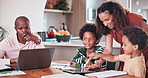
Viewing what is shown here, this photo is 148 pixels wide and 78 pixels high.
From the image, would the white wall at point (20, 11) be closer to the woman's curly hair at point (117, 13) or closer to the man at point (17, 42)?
the man at point (17, 42)

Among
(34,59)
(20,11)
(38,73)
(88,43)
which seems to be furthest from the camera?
(20,11)

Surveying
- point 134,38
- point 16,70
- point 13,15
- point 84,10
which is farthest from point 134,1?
point 16,70

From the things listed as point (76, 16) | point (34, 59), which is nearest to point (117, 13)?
point (34, 59)

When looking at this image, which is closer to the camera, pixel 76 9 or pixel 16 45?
pixel 16 45

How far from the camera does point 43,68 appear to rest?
1849 mm

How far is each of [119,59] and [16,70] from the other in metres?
0.85

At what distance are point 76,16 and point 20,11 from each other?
69.3 inches

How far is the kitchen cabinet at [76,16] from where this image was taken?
5402 mm

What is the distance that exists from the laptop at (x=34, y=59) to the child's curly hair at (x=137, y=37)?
0.64 metres

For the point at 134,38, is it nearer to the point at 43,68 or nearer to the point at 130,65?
the point at 130,65

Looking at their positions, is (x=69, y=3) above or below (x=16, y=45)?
above

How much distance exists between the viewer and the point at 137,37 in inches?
67.1

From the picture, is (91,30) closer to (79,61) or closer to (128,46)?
(79,61)

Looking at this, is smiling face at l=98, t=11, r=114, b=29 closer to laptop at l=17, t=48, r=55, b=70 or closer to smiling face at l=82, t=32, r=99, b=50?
smiling face at l=82, t=32, r=99, b=50
